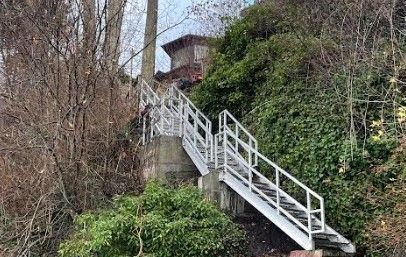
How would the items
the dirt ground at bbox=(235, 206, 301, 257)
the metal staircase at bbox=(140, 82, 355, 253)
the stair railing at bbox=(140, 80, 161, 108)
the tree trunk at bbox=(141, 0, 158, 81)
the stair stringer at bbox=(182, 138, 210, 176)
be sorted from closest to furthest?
the metal staircase at bbox=(140, 82, 355, 253) → the dirt ground at bbox=(235, 206, 301, 257) → the stair stringer at bbox=(182, 138, 210, 176) → the stair railing at bbox=(140, 80, 161, 108) → the tree trunk at bbox=(141, 0, 158, 81)

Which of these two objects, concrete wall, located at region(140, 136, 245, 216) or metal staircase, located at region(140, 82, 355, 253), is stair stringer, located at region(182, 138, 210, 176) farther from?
concrete wall, located at region(140, 136, 245, 216)

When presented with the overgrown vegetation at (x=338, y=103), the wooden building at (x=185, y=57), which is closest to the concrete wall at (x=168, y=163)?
the overgrown vegetation at (x=338, y=103)

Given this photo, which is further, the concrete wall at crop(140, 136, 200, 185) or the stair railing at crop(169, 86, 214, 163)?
the concrete wall at crop(140, 136, 200, 185)

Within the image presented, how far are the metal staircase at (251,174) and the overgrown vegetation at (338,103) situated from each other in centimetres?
45

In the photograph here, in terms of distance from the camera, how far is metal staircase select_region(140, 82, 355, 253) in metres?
7.96

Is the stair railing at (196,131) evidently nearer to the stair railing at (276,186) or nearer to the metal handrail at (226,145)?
the metal handrail at (226,145)

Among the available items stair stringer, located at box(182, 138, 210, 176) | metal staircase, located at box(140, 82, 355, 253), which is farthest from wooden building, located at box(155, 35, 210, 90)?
stair stringer, located at box(182, 138, 210, 176)

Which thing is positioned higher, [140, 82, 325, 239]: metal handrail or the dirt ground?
[140, 82, 325, 239]: metal handrail

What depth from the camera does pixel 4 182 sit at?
9477mm

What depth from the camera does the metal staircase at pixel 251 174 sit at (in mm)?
7957

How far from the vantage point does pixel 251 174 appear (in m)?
9.23

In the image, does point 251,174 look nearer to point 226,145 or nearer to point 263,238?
point 226,145

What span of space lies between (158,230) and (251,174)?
2.47 m

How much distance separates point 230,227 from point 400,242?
107 inches
